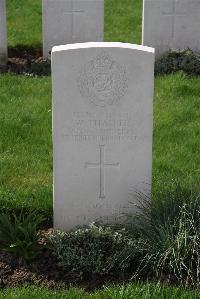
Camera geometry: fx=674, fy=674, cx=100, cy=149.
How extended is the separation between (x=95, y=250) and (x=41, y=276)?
388 millimetres

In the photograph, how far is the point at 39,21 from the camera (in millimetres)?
10789

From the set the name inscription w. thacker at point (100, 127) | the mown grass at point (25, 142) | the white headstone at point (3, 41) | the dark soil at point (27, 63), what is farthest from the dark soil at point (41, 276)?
the white headstone at point (3, 41)

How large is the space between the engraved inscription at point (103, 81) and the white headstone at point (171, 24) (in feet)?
14.2

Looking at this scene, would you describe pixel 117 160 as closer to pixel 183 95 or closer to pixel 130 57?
pixel 130 57

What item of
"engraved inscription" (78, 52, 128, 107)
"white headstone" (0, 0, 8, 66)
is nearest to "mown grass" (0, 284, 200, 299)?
"engraved inscription" (78, 52, 128, 107)

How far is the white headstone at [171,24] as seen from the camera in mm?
8695

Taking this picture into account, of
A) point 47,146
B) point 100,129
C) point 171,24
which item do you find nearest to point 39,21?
A: point 171,24

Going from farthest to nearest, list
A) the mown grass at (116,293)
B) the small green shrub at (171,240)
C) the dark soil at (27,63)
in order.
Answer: the dark soil at (27,63) < the small green shrub at (171,240) < the mown grass at (116,293)

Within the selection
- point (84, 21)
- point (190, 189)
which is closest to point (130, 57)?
point (190, 189)

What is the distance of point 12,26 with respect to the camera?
10.5 metres

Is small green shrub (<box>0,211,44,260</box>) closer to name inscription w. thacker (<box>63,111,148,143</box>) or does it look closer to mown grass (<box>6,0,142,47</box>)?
name inscription w. thacker (<box>63,111,148,143</box>)

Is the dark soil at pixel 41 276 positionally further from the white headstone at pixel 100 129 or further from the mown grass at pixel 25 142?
the mown grass at pixel 25 142

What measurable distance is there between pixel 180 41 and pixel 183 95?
5.84 ft

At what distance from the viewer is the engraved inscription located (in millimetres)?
4449
